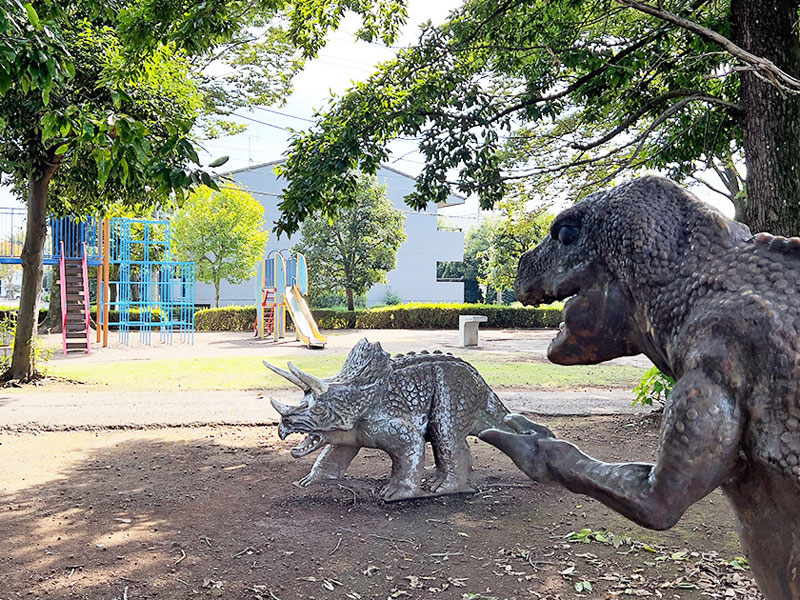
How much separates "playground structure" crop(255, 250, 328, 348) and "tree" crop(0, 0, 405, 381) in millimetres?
8741

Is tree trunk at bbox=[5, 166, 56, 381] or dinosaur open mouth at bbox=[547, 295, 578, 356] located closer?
dinosaur open mouth at bbox=[547, 295, 578, 356]

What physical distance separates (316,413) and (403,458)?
82cm

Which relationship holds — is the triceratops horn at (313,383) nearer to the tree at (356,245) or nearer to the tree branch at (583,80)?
the tree branch at (583,80)

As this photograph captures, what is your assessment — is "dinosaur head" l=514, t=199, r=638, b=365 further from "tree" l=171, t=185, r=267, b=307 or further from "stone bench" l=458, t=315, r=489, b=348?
"tree" l=171, t=185, r=267, b=307

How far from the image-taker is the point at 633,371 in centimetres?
1614

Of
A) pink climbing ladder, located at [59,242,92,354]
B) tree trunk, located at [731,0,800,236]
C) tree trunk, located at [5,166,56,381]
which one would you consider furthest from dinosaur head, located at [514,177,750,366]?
pink climbing ladder, located at [59,242,92,354]

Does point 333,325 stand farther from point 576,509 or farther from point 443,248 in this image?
point 576,509

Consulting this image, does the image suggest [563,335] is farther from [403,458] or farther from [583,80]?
[583,80]

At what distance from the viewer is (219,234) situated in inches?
1361

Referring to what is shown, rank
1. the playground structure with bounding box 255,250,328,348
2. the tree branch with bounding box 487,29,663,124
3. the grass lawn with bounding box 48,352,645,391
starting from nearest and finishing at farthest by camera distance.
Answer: the tree branch with bounding box 487,29,663,124
the grass lawn with bounding box 48,352,645,391
the playground structure with bounding box 255,250,328,348

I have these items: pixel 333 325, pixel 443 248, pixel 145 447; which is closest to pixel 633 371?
pixel 145 447

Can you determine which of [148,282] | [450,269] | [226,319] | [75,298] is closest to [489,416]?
[75,298]

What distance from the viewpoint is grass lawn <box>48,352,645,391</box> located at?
12695mm

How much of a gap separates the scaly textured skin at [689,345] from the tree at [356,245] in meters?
31.2
